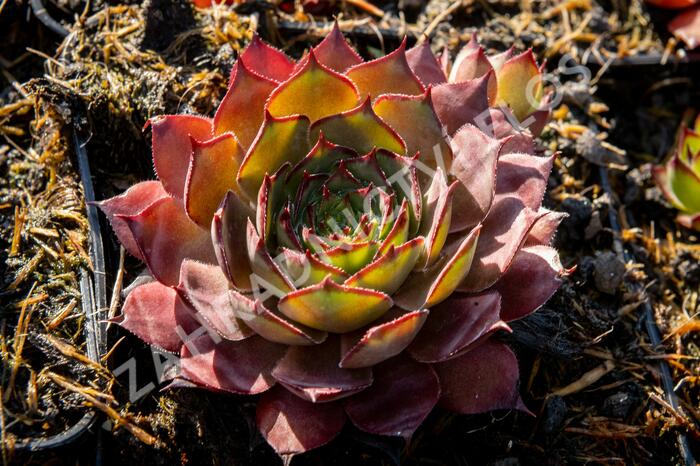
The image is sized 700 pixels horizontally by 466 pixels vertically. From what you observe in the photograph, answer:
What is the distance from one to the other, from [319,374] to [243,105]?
564 millimetres

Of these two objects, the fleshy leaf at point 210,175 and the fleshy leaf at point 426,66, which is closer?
the fleshy leaf at point 210,175

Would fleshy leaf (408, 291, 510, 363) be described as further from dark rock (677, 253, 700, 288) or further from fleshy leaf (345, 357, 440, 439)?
dark rock (677, 253, 700, 288)

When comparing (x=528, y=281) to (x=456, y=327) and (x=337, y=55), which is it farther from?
(x=337, y=55)

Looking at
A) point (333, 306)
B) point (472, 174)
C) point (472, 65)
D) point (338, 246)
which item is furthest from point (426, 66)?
point (333, 306)

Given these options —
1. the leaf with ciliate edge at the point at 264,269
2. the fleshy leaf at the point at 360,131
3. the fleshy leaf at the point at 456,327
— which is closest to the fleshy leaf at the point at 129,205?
the leaf with ciliate edge at the point at 264,269

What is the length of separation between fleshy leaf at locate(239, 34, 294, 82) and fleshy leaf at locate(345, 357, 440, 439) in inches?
26.7

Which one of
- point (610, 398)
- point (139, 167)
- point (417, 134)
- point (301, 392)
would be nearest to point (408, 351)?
point (301, 392)

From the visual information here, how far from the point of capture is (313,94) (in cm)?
132

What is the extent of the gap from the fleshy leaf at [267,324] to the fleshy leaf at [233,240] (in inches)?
2.5

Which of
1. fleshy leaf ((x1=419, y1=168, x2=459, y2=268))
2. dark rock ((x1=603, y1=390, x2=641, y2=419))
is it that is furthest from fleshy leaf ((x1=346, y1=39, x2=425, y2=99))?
dark rock ((x1=603, y1=390, x2=641, y2=419))

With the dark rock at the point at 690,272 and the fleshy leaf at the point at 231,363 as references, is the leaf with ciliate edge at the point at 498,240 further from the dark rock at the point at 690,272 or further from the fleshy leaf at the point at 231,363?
Result: the dark rock at the point at 690,272

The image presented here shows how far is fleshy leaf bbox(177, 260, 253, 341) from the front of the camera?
1162 millimetres

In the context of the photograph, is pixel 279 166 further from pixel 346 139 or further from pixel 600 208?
pixel 600 208

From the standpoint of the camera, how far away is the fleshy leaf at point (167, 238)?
1213 millimetres
